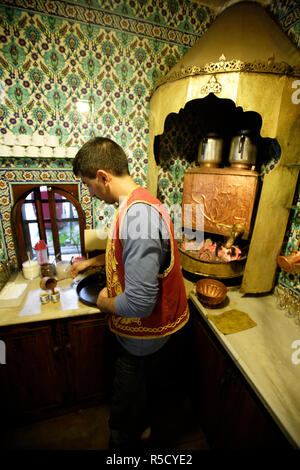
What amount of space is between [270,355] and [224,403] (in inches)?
17.8

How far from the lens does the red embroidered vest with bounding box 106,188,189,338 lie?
1.14m

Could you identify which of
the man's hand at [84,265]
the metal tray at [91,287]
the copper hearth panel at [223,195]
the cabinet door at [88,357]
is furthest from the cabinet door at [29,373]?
the copper hearth panel at [223,195]

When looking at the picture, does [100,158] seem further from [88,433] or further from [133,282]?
[88,433]

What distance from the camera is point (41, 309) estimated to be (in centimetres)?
158

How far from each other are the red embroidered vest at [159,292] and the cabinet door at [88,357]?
400mm

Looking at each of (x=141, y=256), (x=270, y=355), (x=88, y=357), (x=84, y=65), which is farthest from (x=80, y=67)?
(x=270, y=355)

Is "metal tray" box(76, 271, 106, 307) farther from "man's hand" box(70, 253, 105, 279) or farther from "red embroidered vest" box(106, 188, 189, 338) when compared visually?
"red embroidered vest" box(106, 188, 189, 338)

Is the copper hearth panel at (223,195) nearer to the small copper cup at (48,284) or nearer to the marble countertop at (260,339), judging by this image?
the marble countertop at (260,339)

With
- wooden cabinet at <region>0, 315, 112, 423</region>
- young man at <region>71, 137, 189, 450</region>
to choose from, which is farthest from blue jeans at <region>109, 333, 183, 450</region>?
wooden cabinet at <region>0, 315, 112, 423</region>

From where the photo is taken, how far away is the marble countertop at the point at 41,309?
4.87 feet

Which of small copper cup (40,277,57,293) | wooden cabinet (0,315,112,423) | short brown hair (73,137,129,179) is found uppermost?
short brown hair (73,137,129,179)

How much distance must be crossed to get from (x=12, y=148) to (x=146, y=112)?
1.21 meters

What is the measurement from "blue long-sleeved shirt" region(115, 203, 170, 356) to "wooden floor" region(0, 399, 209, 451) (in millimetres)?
1305
